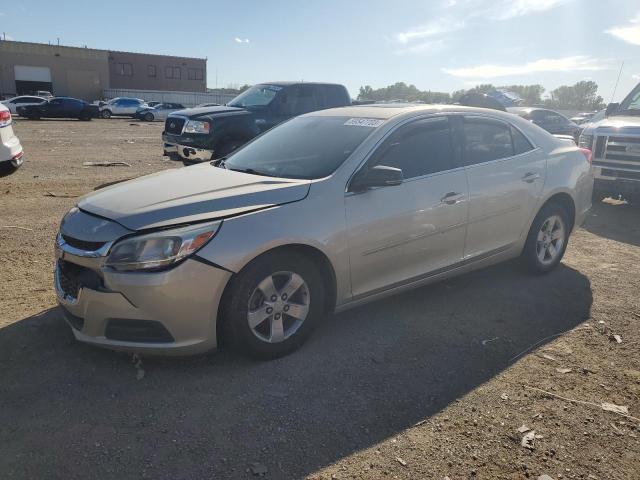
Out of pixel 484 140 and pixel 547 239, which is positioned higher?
pixel 484 140

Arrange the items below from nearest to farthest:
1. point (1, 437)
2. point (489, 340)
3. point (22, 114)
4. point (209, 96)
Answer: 1. point (1, 437)
2. point (489, 340)
3. point (22, 114)
4. point (209, 96)

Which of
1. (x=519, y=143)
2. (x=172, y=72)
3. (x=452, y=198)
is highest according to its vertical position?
(x=172, y=72)

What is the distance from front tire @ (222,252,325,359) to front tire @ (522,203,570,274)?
2553 mm

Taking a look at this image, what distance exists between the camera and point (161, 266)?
298 cm

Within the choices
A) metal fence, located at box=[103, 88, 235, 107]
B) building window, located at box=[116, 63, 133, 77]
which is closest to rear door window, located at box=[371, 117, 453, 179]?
metal fence, located at box=[103, 88, 235, 107]

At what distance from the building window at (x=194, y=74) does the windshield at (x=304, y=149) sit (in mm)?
68904

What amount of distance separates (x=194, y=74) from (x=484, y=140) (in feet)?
229

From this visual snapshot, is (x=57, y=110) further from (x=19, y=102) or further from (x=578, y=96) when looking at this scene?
(x=578, y=96)

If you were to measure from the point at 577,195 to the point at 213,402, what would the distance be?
4285 mm

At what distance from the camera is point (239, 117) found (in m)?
9.36

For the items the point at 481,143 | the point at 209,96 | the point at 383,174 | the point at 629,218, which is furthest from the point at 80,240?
the point at 209,96

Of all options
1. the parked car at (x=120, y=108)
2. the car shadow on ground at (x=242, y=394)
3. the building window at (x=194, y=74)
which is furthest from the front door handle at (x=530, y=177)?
the building window at (x=194, y=74)

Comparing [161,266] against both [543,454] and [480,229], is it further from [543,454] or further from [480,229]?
[480,229]

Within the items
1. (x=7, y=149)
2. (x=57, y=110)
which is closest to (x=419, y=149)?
(x=7, y=149)
